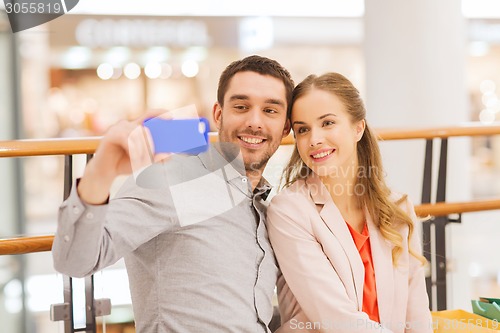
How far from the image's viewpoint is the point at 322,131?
1958mm

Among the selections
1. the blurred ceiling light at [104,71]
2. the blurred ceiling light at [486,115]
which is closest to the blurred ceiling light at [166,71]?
the blurred ceiling light at [104,71]

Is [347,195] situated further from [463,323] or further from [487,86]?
[487,86]

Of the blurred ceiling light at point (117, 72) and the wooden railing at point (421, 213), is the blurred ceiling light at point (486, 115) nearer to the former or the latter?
the blurred ceiling light at point (117, 72)

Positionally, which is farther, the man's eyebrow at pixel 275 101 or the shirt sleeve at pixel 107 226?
the man's eyebrow at pixel 275 101

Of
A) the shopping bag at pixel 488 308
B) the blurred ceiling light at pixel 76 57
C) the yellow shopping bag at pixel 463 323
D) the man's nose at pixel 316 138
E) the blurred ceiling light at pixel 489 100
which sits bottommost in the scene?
the yellow shopping bag at pixel 463 323

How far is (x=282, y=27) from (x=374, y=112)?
3555 mm

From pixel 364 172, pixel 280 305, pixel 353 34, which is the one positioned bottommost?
pixel 280 305

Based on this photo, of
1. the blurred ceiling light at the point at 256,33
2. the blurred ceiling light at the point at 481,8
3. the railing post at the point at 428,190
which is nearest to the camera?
the railing post at the point at 428,190

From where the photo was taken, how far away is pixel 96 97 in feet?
21.9

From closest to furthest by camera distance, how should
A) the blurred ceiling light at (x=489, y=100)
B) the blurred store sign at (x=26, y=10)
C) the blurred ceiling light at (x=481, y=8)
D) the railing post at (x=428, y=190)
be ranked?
1. the railing post at (x=428, y=190)
2. the blurred store sign at (x=26, y=10)
3. the blurred ceiling light at (x=481, y=8)
4. the blurred ceiling light at (x=489, y=100)

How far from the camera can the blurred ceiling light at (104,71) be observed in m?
6.68

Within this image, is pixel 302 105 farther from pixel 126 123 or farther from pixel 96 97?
pixel 96 97

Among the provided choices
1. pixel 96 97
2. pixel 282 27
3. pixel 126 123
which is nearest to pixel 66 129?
pixel 96 97

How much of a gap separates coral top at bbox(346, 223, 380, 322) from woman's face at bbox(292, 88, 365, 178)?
217mm
